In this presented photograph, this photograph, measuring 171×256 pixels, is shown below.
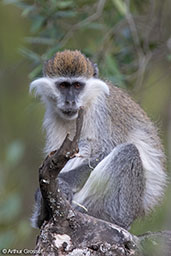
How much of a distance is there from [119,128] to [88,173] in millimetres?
665

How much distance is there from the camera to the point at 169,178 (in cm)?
770

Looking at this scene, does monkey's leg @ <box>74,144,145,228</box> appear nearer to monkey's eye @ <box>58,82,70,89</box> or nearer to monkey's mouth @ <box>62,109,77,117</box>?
monkey's mouth @ <box>62,109,77,117</box>

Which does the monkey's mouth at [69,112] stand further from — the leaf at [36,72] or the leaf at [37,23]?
the leaf at [37,23]

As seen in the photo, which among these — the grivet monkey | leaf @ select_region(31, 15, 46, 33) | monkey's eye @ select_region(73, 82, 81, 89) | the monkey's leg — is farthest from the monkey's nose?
leaf @ select_region(31, 15, 46, 33)

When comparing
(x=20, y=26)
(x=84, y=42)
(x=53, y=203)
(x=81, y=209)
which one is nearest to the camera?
(x=53, y=203)

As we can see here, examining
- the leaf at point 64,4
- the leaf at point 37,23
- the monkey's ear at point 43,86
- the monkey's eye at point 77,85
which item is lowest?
the monkey's ear at point 43,86

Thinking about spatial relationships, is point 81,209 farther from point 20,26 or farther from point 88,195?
point 20,26

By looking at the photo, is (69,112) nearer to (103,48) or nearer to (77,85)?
(77,85)

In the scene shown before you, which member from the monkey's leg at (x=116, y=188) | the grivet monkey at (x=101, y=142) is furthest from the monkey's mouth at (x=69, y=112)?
the monkey's leg at (x=116, y=188)

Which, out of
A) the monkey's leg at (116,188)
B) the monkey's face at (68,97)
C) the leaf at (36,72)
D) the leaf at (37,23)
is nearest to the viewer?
the monkey's leg at (116,188)

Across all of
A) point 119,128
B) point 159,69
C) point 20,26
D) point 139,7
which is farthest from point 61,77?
point 20,26

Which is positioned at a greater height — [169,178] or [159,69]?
[159,69]

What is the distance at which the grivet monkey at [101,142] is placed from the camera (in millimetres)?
6844

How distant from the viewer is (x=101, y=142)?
710cm
